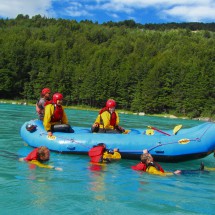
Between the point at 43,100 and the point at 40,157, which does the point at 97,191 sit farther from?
the point at 43,100

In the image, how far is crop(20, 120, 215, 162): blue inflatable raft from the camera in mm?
7785

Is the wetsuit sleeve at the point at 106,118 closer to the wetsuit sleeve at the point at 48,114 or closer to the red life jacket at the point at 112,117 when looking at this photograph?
the red life jacket at the point at 112,117

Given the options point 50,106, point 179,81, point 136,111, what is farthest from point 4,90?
point 50,106

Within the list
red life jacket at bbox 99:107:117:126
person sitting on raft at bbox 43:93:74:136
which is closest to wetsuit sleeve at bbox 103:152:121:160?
red life jacket at bbox 99:107:117:126

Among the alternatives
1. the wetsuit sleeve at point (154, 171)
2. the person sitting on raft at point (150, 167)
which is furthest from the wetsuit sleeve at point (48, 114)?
the wetsuit sleeve at point (154, 171)

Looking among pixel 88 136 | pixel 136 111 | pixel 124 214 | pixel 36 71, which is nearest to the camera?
pixel 124 214

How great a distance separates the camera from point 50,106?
8695 millimetres

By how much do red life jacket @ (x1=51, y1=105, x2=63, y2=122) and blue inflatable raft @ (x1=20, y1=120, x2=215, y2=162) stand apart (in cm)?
46

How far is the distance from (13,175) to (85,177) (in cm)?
122

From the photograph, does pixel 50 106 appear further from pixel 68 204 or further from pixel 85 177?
pixel 68 204

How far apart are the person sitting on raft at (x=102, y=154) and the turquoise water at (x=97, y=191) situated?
18 cm

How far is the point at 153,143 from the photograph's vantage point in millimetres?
→ 7914

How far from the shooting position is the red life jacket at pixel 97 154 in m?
7.44

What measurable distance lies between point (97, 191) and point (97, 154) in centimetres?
218
